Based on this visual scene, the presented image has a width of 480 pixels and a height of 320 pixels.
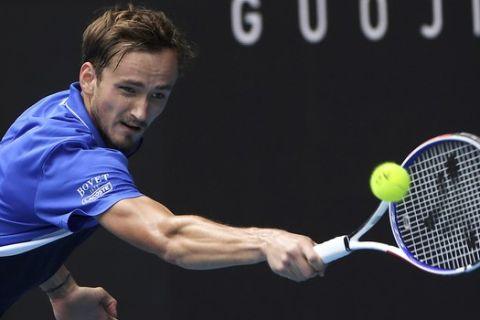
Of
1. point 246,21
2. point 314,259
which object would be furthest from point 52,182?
point 246,21

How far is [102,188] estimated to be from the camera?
3629 mm

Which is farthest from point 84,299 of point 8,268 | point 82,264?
point 82,264

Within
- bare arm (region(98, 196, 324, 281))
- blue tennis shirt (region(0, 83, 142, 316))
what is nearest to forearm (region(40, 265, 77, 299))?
blue tennis shirt (region(0, 83, 142, 316))

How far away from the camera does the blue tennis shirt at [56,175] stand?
366 centimetres

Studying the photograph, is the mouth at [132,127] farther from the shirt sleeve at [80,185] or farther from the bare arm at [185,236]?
the bare arm at [185,236]

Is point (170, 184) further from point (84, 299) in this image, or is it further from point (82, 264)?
point (84, 299)

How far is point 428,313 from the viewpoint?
231 inches

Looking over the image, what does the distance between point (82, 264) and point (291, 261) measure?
2.41m

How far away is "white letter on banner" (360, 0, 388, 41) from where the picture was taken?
18.7 ft

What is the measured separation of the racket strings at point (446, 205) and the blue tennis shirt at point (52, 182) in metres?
0.80

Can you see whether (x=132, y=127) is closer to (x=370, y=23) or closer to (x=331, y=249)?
(x=331, y=249)

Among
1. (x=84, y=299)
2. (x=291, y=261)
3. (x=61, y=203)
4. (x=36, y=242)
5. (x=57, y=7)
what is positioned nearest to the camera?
(x=291, y=261)

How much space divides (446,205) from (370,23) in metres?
1.87

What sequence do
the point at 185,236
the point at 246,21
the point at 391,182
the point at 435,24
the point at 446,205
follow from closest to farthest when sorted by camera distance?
the point at 391,182
the point at 185,236
the point at 446,205
the point at 246,21
the point at 435,24
